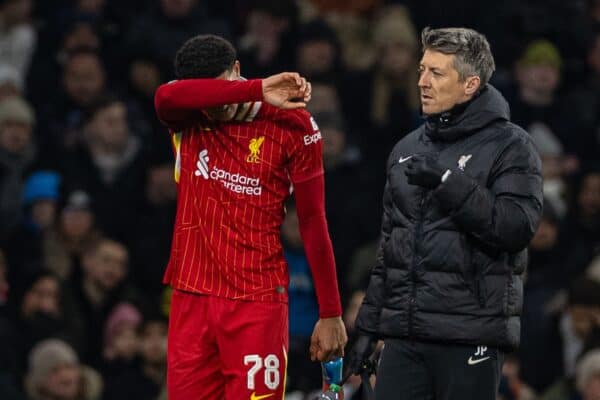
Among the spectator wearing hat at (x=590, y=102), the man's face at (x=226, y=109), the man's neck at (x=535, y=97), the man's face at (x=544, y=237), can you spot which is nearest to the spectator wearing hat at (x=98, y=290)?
the man's face at (x=544, y=237)

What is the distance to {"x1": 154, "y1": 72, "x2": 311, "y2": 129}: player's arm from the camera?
566cm

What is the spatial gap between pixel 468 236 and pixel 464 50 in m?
0.67

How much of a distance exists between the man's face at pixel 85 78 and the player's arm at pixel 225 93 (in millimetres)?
5197

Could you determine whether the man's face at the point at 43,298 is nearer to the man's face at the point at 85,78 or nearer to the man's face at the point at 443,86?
the man's face at the point at 85,78

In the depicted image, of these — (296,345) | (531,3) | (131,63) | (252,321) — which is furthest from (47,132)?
(252,321)

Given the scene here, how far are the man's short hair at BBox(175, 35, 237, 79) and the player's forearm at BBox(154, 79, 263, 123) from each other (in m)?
0.06

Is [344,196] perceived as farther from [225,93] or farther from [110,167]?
[225,93]

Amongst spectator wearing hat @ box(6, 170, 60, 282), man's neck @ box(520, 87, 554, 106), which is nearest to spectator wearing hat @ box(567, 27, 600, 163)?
man's neck @ box(520, 87, 554, 106)

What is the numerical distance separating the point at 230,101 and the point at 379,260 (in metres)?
0.80

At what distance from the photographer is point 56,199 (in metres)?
10.2

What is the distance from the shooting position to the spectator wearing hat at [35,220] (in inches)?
388

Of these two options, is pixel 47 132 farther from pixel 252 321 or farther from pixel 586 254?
pixel 252 321

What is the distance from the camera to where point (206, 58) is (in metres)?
5.90

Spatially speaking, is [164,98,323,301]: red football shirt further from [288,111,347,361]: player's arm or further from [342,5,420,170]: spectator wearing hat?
[342,5,420,170]: spectator wearing hat
